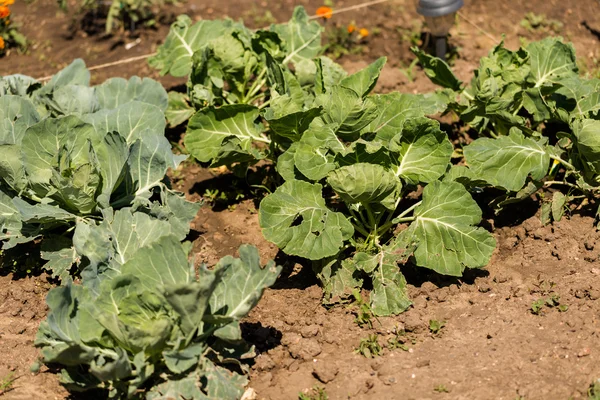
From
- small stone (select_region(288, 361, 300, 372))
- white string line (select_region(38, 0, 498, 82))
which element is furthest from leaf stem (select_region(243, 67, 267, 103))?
small stone (select_region(288, 361, 300, 372))

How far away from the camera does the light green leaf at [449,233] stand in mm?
4688

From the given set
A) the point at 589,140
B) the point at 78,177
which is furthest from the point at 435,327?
the point at 78,177

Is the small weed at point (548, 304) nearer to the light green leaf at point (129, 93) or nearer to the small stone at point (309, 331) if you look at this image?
the small stone at point (309, 331)

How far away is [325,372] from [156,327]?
3.28 feet

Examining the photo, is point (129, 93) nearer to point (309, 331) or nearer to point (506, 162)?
point (309, 331)

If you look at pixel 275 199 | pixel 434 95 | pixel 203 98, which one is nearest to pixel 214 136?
pixel 203 98

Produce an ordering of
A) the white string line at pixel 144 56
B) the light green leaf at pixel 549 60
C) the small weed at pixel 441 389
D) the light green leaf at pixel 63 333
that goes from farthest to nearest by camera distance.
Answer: the white string line at pixel 144 56, the light green leaf at pixel 549 60, the small weed at pixel 441 389, the light green leaf at pixel 63 333

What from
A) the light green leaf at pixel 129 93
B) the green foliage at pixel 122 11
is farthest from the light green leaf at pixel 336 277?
the green foliage at pixel 122 11

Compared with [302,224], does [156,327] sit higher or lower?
higher

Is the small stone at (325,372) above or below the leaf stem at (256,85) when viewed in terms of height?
below

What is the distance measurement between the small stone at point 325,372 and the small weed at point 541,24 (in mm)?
4698

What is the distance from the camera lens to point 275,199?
4680 millimetres

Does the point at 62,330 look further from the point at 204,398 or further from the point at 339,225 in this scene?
the point at 339,225

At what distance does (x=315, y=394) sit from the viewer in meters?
4.20
